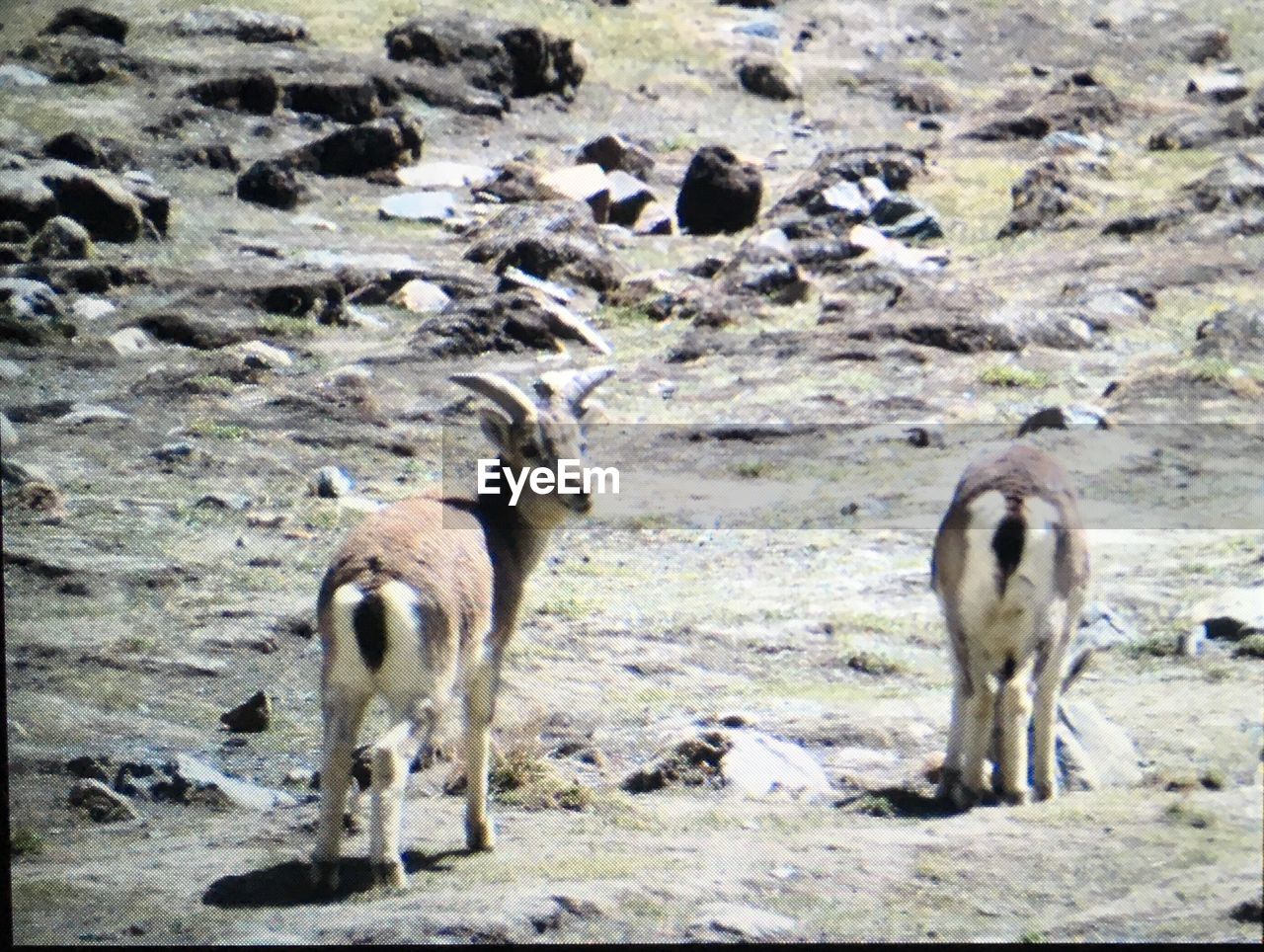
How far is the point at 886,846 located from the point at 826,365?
1049 cm

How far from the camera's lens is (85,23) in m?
24.8

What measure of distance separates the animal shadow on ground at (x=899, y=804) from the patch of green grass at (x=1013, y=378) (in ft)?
28.4

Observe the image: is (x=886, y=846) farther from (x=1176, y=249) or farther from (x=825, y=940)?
→ (x=1176, y=249)

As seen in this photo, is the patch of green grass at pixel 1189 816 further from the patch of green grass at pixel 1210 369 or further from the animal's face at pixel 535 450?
the patch of green grass at pixel 1210 369

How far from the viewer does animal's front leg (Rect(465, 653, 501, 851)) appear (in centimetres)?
806

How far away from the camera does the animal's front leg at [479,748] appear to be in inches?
317

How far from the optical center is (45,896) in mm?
7207

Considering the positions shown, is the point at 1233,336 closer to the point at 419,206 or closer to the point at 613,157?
the point at 419,206

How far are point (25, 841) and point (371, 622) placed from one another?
1764 mm

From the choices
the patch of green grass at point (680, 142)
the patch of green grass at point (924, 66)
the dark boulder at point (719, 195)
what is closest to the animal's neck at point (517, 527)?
→ the dark boulder at point (719, 195)

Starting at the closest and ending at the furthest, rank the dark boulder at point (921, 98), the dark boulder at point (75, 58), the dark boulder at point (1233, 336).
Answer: the dark boulder at point (1233, 336)
the dark boulder at point (75, 58)
the dark boulder at point (921, 98)

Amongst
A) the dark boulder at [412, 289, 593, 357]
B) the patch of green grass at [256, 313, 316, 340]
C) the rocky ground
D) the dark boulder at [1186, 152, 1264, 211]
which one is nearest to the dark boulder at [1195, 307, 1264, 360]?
the rocky ground

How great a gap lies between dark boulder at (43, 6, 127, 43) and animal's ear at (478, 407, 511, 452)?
17.6 m

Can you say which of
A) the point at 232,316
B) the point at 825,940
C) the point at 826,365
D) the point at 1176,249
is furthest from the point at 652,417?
the point at 825,940
